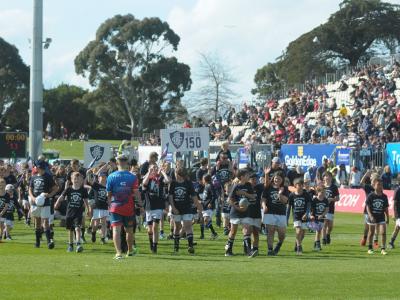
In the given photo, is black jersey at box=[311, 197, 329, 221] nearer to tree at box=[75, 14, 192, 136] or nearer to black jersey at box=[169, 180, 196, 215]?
black jersey at box=[169, 180, 196, 215]

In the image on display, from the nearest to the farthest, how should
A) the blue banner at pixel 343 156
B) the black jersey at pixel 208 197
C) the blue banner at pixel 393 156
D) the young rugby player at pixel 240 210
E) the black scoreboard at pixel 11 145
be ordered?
1. the young rugby player at pixel 240 210
2. the black jersey at pixel 208 197
3. the blue banner at pixel 393 156
4. the blue banner at pixel 343 156
5. the black scoreboard at pixel 11 145

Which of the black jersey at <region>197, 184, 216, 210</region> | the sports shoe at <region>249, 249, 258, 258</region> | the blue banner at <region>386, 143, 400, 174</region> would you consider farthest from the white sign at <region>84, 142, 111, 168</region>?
the sports shoe at <region>249, 249, 258, 258</region>

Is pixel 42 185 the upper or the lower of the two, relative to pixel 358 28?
lower

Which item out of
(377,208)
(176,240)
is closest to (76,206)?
(176,240)

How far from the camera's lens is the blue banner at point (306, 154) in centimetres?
4056

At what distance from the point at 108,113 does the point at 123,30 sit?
26.7ft

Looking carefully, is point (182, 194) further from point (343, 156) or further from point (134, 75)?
point (134, 75)

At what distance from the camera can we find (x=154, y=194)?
2167 centimetres

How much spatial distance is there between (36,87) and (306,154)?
12632 mm

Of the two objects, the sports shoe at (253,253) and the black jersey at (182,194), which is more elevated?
the black jersey at (182,194)

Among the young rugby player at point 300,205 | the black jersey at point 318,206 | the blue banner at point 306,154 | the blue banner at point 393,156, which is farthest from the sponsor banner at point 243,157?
the young rugby player at point 300,205

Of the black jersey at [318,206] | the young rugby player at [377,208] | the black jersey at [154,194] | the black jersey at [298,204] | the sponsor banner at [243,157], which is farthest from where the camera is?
the sponsor banner at [243,157]

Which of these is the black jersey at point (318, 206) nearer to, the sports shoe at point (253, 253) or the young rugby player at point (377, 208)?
the young rugby player at point (377, 208)

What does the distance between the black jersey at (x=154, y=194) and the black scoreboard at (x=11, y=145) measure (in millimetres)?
26138
